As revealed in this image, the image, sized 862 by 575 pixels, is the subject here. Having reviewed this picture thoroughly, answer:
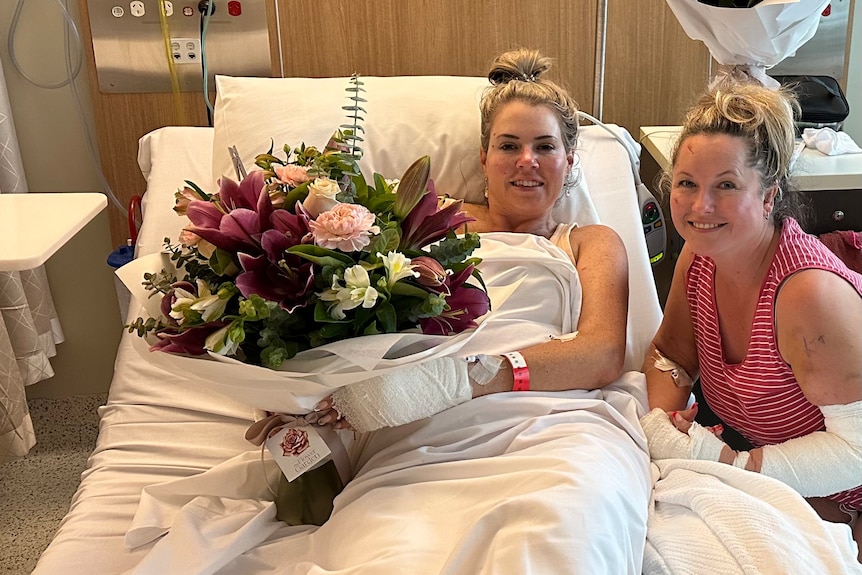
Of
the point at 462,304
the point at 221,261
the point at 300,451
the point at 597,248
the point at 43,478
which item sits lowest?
the point at 43,478

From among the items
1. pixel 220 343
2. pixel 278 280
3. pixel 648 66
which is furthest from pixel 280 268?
pixel 648 66

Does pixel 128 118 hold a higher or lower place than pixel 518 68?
lower

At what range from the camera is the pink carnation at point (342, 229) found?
1.03 m

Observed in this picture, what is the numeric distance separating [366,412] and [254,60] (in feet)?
4.58

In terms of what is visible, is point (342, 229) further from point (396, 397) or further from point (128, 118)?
point (128, 118)

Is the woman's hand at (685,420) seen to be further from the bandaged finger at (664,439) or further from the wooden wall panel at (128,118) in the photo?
the wooden wall panel at (128,118)

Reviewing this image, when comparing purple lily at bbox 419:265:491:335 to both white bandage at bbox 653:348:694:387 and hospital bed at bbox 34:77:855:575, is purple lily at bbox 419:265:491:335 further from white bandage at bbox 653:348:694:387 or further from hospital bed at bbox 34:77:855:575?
white bandage at bbox 653:348:694:387

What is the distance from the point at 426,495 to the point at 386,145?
980 millimetres

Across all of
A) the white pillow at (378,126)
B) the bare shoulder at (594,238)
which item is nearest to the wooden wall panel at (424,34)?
the white pillow at (378,126)

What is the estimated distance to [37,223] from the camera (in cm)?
143

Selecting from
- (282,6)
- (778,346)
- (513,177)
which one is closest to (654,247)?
(513,177)

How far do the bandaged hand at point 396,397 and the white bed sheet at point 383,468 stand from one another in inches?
3.4

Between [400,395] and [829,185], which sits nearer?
[400,395]

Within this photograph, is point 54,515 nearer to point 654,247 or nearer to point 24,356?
point 24,356
